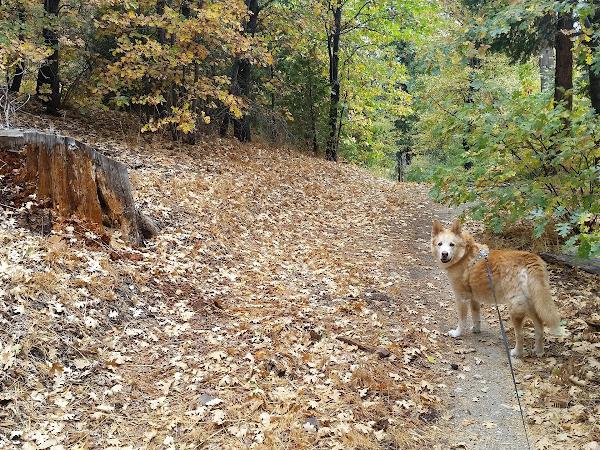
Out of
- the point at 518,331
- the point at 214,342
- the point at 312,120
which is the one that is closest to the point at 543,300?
the point at 518,331

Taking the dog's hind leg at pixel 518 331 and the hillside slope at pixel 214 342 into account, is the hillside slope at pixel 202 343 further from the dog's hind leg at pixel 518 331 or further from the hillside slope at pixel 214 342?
the dog's hind leg at pixel 518 331

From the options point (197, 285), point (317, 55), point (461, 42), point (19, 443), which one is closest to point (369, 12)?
point (317, 55)

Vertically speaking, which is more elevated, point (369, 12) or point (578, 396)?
point (369, 12)

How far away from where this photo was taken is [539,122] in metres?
7.00

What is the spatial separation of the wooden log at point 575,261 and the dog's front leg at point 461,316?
2928 mm

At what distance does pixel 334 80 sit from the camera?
808 inches

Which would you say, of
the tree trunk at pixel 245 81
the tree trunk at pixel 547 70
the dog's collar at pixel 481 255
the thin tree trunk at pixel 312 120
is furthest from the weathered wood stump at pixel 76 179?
the thin tree trunk at pixel 312 120

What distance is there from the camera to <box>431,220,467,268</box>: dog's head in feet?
19.7

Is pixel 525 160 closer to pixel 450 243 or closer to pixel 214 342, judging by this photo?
pixel 450 243

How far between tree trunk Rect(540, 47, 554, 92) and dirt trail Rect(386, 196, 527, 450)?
28.0ft

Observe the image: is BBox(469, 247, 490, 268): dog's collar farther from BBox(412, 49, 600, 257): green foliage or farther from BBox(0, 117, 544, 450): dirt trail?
BBox(0, 117, 544, 450): dirt trail

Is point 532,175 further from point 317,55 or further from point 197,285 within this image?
point 317,55

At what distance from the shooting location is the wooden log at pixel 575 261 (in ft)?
25.3

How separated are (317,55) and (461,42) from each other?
12747 millimetres
